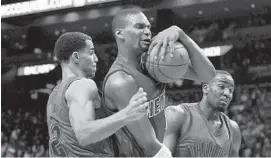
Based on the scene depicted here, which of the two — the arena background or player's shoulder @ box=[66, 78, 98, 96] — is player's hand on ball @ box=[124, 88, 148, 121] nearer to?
player's shoulder @ box=[66, 78, 98, 96]

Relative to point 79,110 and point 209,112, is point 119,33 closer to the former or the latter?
point 79,110

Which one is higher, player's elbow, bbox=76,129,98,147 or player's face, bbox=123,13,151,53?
player's face, bbox=123,13,151,53

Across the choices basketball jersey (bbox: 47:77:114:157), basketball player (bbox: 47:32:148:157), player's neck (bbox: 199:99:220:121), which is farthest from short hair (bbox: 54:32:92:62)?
player's neck (bbox: 199:99:220:121)

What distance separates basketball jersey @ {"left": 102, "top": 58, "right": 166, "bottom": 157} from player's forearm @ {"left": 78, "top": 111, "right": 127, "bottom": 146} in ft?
1.03

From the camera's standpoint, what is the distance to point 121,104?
8.27 feet

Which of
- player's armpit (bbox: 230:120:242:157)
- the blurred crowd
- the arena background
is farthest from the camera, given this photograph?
the blurred crowd

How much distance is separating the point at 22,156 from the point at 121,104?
11.5 metres

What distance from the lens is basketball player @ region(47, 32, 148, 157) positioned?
2.28 meters

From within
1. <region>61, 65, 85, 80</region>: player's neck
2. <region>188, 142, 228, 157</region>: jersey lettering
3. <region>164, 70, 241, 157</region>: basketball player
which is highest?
<region>61, 65, 85, 80</region>: player's neck

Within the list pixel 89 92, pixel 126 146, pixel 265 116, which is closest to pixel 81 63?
pixel 89 92

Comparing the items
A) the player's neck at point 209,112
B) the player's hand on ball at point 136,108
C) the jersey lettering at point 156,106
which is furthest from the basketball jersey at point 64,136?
the player's neck at point 209,112

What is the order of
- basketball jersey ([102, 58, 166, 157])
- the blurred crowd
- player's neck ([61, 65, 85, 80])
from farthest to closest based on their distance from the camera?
the blurred crowd
player's neck ([61, 65, 85, 80])
basketball jersey ([102, 58, 166, 157])

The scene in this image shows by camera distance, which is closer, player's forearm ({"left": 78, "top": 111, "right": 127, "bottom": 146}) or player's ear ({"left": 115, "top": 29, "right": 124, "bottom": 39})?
player's forearm ({"left": 78, "top": 111, "right": 127, "bottom": 146})

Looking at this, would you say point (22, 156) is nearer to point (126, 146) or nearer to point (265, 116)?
point (265, 116)
